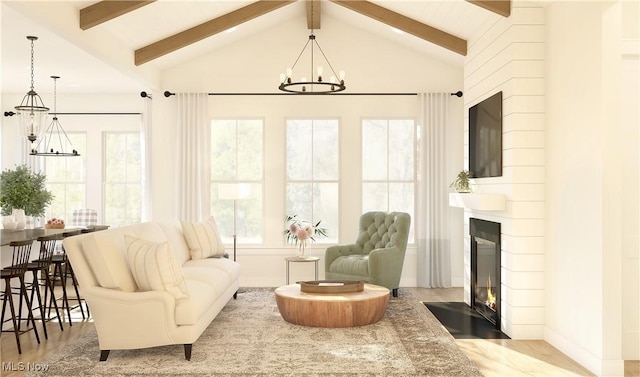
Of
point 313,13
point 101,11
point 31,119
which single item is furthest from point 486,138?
point 31,119

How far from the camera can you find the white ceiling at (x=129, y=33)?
5.61m

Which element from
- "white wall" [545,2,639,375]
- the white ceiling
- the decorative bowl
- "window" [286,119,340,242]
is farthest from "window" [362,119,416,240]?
the decorative bowl

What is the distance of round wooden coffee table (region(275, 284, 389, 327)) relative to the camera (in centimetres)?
570

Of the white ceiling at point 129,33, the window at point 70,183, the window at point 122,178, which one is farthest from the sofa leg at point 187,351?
the window at point 70,183

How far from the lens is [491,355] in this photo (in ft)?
16.2

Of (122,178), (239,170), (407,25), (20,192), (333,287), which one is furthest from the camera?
(122,178)

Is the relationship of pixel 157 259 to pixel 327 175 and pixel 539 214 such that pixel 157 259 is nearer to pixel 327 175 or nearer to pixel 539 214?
pixel 539 214

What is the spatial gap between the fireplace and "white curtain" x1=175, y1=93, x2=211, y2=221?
12.4 feet

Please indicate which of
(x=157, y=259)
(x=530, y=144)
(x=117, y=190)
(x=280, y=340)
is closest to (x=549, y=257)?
(x=530, y=144)

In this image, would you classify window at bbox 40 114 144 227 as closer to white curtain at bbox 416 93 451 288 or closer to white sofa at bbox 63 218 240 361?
white curtain at bbox 416 93 451 288

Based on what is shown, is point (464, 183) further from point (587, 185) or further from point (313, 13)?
point (313, 13)

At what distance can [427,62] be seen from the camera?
28.2 feet

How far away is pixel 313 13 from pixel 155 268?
15.5ft

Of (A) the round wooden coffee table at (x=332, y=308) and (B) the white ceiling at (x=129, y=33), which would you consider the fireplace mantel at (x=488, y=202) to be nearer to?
(A) the round wooden coffee table at (x=332, y=308)
